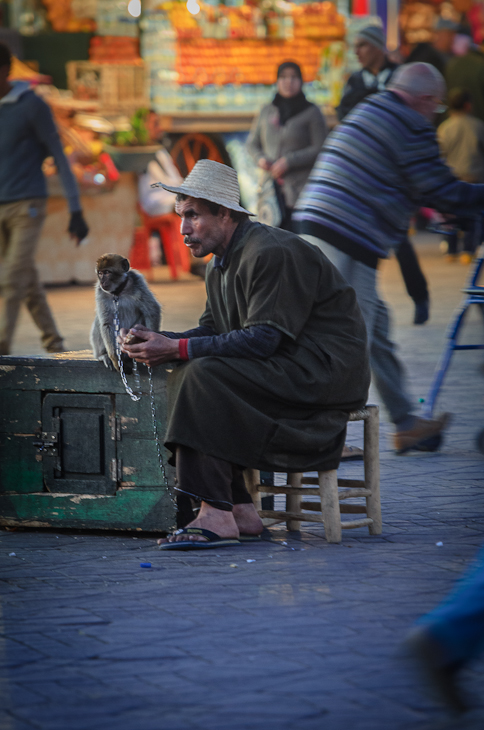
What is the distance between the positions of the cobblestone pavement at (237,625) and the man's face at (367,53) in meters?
3.92

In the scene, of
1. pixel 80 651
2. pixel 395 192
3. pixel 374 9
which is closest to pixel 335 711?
pixel 80 651

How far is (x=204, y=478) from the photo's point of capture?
13.9 feet

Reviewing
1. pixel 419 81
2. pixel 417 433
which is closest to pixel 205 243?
pixel 419 81

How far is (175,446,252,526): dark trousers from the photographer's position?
4219 millimetres

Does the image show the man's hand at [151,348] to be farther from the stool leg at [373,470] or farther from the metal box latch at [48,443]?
the stool leg at [373,470]

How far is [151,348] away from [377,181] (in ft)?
6.14

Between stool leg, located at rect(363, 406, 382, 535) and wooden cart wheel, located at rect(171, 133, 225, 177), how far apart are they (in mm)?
10105

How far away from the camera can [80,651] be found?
322cm

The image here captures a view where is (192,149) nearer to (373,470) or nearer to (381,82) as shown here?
(381,82)

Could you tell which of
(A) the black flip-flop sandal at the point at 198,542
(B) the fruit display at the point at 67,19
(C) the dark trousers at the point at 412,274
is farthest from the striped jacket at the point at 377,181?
(B) the fruit display at the point at 67,19

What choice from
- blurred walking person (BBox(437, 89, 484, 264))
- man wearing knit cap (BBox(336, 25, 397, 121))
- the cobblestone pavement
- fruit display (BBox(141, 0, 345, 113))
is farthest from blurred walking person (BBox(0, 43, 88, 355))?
blurred walking person (BBox(437, 89, 484, 264))

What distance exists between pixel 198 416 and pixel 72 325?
6015 millimetres

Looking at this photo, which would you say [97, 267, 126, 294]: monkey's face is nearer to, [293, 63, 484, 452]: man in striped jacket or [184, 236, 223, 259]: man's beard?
[184, 236, 223, 259]: man's beard

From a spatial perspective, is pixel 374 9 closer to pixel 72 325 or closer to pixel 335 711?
pixel 72 325
